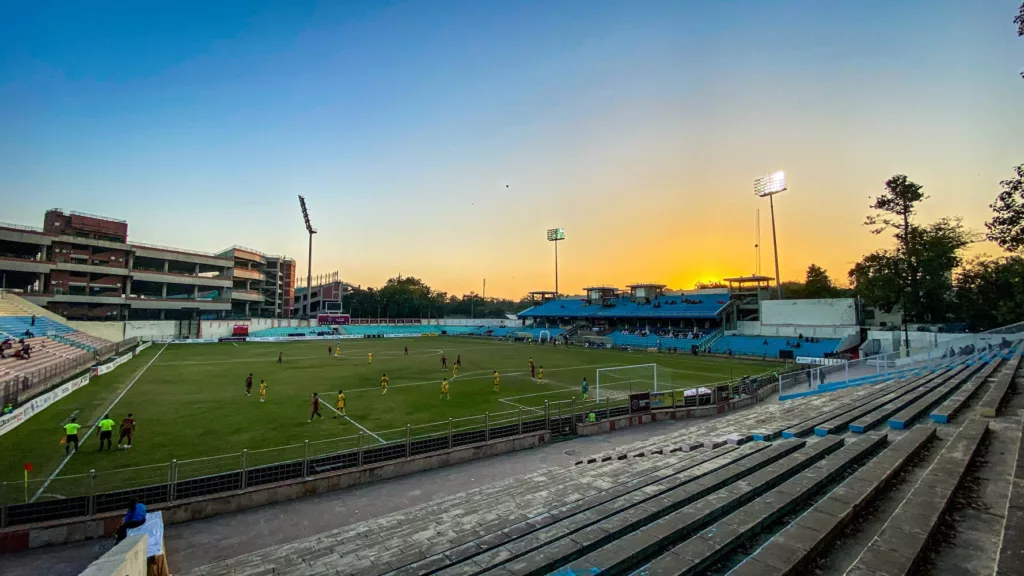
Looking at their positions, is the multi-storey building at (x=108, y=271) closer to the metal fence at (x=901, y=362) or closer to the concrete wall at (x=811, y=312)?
A: the metal fence at (x=901, y=362)

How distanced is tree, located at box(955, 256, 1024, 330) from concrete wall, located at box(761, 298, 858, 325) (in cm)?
985

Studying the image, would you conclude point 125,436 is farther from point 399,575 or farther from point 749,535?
point 749,535

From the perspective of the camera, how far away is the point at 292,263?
109625mm

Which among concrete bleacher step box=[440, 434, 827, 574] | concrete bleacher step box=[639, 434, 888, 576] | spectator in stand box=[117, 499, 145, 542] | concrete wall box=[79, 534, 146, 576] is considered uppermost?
concrete bleacher step box=[639, 434, 888, 576]

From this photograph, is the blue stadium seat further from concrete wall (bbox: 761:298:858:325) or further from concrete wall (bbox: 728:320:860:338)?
concrete wall (bbox: 761:298:858:325)

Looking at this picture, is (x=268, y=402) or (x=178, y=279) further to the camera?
(x=178, y=279)

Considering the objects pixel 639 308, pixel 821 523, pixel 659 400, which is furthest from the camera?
pixel 639 308

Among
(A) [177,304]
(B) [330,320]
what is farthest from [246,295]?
(B) [330,320]

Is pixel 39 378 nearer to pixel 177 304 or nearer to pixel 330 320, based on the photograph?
pixel 177 304

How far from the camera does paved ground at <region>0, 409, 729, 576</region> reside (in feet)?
30.2

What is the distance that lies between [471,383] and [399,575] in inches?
1042

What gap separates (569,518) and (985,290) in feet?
197

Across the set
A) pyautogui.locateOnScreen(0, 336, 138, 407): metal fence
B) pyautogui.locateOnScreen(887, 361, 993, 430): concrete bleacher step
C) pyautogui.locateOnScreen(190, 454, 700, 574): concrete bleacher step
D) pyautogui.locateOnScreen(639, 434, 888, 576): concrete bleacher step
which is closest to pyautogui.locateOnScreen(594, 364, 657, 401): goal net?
pyautogui.locateOnScreen(887, 361, 993, 430): concrete bleacher step

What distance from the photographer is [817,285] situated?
234ft
